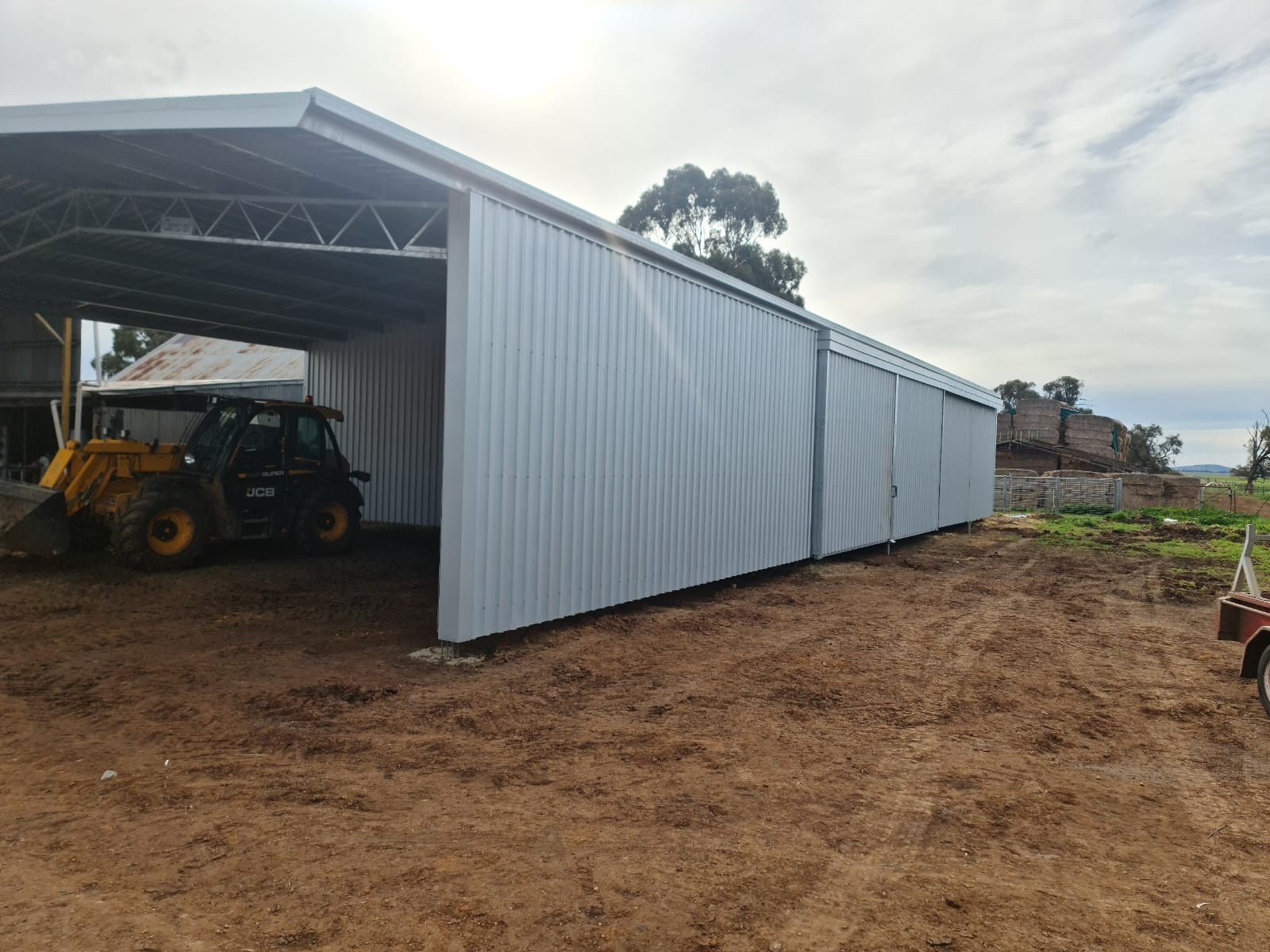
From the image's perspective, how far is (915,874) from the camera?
364 centimetres

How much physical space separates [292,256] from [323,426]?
2.85 m

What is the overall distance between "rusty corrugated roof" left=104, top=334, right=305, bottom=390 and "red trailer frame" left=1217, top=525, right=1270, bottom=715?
20031mm

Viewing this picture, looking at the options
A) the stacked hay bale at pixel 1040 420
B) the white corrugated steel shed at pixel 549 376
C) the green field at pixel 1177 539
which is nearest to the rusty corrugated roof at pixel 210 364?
the white corrugated steel shed at pixel 549 376

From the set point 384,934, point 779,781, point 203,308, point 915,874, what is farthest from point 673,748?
point 203,308

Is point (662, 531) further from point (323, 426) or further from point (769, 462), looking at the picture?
point (323, 426)

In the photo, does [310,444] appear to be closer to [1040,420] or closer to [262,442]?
[262,442]

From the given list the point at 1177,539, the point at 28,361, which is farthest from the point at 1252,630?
A: the point at 28,361

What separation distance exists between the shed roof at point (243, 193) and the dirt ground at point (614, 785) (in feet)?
14.1

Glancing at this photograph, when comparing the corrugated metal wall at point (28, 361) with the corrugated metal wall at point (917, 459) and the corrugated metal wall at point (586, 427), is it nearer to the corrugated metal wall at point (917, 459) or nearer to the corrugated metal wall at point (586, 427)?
the corrugated metal wall at point (586, 427)

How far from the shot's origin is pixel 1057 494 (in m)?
32.0

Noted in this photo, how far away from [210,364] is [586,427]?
24771mm

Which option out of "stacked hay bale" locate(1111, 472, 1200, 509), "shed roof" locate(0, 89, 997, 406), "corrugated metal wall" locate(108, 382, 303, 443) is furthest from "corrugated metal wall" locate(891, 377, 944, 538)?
"stacked hay bale" locate(1111, 472, 1200, 509)

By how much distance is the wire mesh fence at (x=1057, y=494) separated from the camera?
103 ft

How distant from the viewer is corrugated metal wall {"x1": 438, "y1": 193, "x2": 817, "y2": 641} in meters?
7.01
